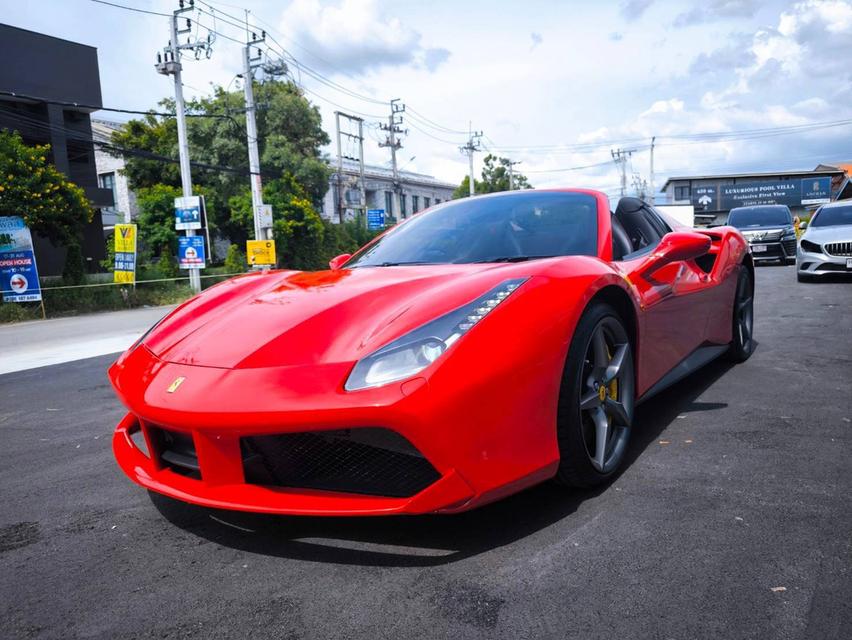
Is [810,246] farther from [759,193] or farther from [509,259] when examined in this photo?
[759,193]

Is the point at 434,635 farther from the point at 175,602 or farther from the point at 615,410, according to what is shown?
the point at 615,410

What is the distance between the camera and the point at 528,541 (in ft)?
6.86

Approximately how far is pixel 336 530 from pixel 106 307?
17214 mm

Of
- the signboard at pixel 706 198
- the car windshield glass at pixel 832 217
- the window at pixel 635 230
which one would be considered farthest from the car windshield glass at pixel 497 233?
the signboard at pixel 706 198

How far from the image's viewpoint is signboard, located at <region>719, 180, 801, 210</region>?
64.9 m

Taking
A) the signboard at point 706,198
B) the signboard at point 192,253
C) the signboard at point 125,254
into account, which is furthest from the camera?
the signboard at point 706,198

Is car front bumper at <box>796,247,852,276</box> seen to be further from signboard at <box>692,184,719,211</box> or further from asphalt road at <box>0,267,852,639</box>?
signboard at <box>692,184,719,211</box>

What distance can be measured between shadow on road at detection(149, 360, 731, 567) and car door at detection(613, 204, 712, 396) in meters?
0.79

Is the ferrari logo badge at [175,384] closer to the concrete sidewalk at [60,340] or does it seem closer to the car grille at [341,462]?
the car grille at [341,462]

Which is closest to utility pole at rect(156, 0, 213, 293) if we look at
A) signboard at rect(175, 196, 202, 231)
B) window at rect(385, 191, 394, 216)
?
signboard at rect(175, 196, 202, 231)

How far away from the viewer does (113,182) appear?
40.8 m

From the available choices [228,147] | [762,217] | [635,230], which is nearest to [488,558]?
[635,230]

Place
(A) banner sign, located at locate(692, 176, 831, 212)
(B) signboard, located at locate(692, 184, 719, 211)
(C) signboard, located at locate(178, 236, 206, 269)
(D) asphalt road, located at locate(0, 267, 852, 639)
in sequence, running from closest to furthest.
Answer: (D) asphalt road, located at locate(0, 267, 852, 639)
(C) signboard, located at locate(178, 236, 206, 269)
(A) banner sign, located at locate(692, 176, 831, 212)
(B) signboard, located at locate(692, 184, 719, 211)

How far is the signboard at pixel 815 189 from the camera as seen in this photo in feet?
208
